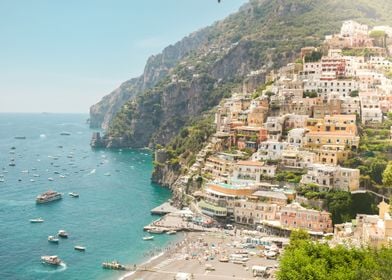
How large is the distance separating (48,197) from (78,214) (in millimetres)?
10581

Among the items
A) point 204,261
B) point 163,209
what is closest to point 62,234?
point 163,209

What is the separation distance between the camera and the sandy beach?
170 ft

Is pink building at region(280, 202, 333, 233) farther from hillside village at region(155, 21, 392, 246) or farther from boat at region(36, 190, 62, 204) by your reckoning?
boat at region(36, 190, 62, 204)

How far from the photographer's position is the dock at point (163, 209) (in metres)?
78.1

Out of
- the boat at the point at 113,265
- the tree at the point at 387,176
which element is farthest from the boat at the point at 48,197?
the tree at the point at 387,176

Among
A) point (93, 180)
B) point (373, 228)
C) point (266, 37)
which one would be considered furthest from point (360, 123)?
point (266, 37)

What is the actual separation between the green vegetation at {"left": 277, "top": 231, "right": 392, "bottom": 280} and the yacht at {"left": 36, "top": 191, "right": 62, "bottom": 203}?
5662 centimetres

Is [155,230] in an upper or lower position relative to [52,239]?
upper

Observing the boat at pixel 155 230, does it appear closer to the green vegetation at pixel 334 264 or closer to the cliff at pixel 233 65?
the green vegetation at pixel 334 264

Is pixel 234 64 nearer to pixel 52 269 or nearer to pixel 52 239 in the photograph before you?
pixel 52 239

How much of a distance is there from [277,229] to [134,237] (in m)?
17.7

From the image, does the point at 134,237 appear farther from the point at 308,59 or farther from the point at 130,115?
the point at 130,115

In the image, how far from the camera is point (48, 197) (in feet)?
285

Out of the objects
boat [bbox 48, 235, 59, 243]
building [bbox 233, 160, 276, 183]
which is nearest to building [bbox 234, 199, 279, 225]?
building [bbox 233, 160, 276, 183]
